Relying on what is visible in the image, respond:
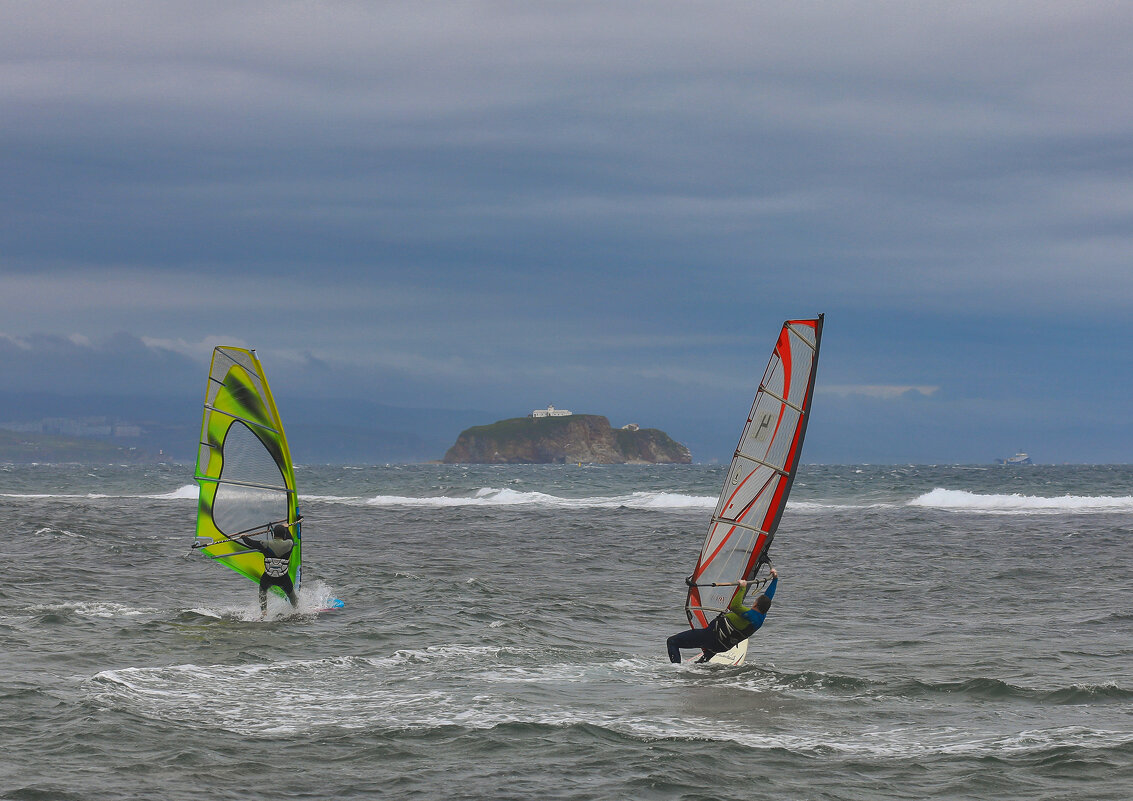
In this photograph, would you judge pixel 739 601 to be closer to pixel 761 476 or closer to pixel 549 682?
pixel 761 476

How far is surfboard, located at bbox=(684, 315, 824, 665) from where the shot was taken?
12258 mm

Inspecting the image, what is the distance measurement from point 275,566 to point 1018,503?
131ft

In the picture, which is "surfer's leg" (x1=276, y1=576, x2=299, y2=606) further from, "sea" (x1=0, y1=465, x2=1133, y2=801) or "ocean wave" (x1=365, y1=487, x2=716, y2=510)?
"ocean wave" (x1=365, y1=487, x2=716, y2=510)

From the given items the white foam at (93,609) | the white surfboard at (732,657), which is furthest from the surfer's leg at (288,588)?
the white surfboard at (732,657)

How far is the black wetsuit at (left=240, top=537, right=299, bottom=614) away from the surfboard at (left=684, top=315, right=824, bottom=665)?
231 inches

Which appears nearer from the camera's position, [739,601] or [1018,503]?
[739,601]

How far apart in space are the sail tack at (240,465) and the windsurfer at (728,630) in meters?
6.57

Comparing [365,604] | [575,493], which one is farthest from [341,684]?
[575,493]

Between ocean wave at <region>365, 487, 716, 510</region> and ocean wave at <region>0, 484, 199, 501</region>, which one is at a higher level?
ocean wave at <region>365, 487, 716, 510</region>

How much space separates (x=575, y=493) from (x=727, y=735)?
51.4m

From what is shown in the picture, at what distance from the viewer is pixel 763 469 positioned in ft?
41.6

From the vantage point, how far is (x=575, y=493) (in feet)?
199

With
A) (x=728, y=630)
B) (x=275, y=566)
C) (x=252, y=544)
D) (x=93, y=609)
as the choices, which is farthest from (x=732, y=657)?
(x=93, y=609)

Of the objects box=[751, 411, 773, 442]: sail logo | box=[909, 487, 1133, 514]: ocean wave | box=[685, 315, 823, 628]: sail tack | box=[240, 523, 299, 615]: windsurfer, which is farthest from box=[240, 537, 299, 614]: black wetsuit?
box=[909, 487, 1133, 514]: ocean wave
